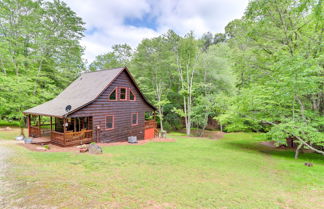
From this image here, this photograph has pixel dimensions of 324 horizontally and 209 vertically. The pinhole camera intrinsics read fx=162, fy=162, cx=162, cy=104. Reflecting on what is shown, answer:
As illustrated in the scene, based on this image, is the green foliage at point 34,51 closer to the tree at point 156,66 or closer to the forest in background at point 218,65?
the forest in background at point 218,65

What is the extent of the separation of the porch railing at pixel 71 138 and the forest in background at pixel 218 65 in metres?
8.56

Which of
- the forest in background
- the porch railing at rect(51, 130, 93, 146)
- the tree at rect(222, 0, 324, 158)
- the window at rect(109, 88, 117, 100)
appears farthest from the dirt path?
the tree at rect(222, 0, 324, 158)

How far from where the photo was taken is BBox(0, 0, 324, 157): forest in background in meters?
10.2

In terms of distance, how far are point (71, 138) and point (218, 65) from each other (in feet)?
63.3

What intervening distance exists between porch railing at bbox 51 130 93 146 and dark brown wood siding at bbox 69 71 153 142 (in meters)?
0.56

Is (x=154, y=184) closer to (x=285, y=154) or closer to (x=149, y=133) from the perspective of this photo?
(x=149, y=133)

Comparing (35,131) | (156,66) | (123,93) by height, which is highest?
(156,66)

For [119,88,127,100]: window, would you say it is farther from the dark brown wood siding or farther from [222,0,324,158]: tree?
[222,0,324,158]: tree

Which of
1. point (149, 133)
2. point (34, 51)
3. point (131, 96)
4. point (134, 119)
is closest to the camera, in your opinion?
point (131, 96)

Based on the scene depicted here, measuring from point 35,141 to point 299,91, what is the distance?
55.9 ft

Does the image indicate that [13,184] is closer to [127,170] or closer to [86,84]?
[127,170]

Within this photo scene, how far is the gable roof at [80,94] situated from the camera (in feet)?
37.8

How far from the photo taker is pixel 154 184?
549 centimetres

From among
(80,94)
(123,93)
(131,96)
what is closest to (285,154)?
(131,96)
